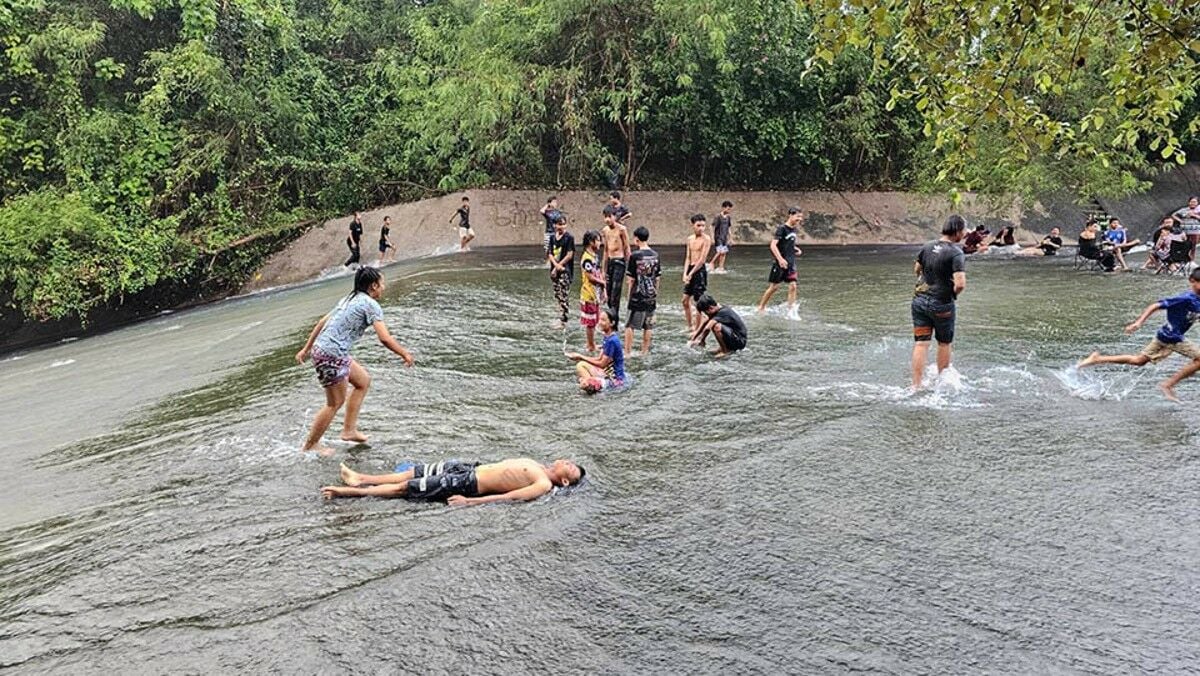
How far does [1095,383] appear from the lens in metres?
8.91

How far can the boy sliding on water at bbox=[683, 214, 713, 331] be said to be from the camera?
37.2 feet

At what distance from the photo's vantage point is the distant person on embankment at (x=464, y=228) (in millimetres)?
23589

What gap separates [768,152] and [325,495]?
928 inches

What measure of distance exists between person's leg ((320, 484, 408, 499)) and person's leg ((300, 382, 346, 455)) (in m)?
1.03

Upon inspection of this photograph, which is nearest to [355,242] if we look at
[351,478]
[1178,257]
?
[351,478]

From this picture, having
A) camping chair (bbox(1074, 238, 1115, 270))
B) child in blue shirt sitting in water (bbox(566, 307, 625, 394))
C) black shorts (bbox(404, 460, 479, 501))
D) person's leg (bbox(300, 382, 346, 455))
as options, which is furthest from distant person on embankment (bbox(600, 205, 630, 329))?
camping chair (bbox(1074, 238, 1115, 270))

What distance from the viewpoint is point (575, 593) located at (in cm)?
481

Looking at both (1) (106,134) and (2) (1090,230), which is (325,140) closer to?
(1) (106,134)

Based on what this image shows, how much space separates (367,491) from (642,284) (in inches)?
199

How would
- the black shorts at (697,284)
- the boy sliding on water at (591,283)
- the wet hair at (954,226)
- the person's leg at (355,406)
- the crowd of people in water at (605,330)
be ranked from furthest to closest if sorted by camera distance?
the black shorts at (697,284) → the boy sliding on water at (591,283) → the wet hair at (954,226) → the person's leg at (355,406) → the crowd of people in water at (605,330)

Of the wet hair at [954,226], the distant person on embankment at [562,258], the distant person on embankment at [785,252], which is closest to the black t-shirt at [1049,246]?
the distant person on embankment at [785,252]

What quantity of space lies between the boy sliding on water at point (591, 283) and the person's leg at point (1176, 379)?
6276 millimetres

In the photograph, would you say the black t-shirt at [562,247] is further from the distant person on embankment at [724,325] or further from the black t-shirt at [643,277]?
the distant person on embankment at [724,325]

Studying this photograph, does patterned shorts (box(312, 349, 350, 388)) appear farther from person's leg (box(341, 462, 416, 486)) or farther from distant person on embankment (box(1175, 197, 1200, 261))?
distant person on embankment (box(1175, 197, 1200, 261))
